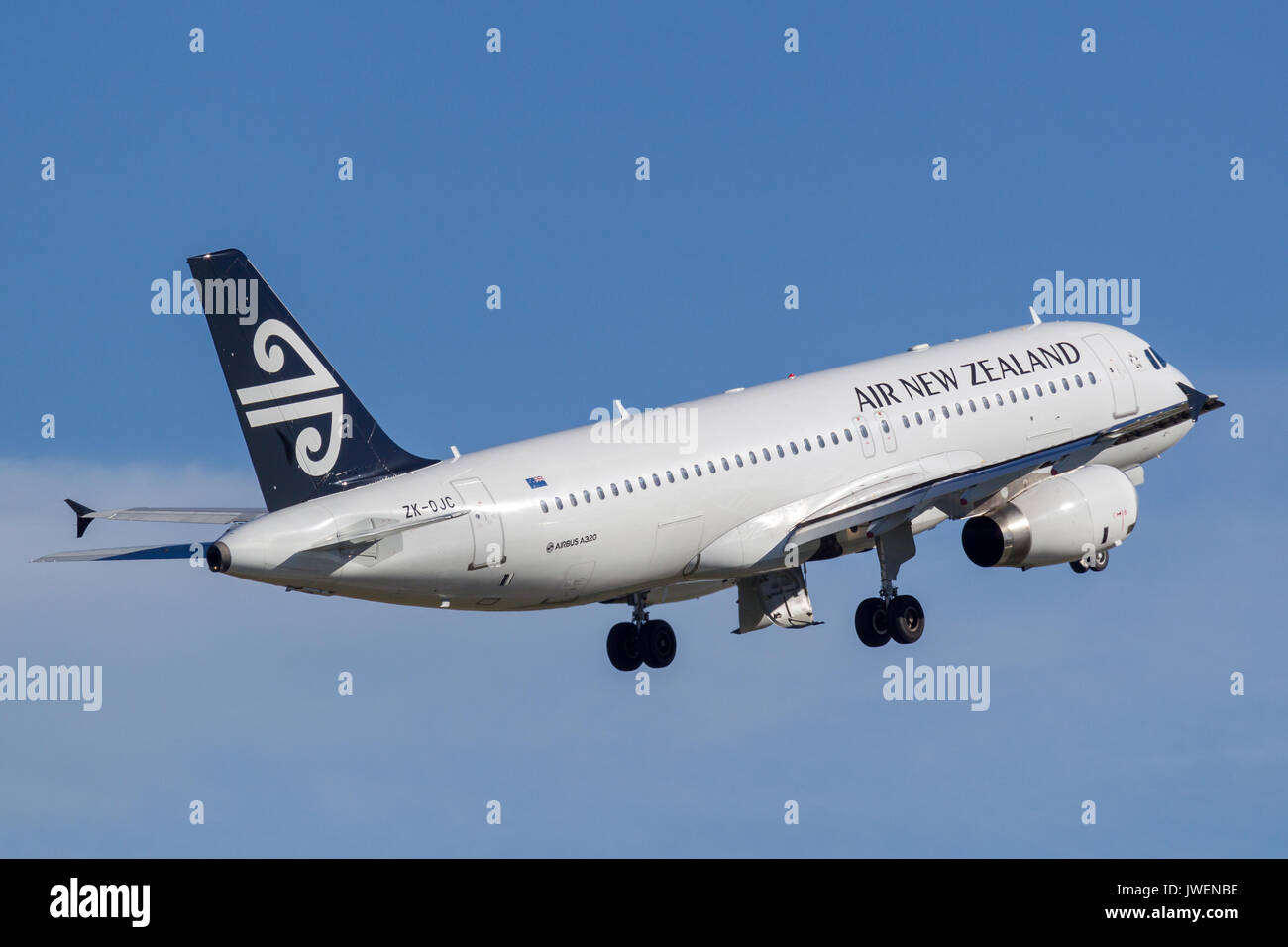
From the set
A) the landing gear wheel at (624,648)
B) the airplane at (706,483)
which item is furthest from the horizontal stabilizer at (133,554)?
the landing gear wheel at (624,648)

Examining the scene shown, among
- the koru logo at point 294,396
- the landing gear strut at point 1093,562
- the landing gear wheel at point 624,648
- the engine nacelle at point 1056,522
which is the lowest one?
the landing gear wheel at point 624,648

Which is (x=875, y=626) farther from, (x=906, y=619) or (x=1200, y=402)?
(x=1200, y=402)

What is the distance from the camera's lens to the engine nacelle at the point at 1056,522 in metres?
65.3

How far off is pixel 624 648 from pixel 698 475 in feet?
24.8

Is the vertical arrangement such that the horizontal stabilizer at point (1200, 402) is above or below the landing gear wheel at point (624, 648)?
above

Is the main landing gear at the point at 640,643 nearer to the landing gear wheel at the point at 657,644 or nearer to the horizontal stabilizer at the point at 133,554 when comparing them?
the landing gear wheel at the point at 657,644

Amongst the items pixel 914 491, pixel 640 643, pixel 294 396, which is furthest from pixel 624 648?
pixel 294 396

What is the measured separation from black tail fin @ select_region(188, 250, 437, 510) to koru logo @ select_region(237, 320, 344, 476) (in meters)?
0.02

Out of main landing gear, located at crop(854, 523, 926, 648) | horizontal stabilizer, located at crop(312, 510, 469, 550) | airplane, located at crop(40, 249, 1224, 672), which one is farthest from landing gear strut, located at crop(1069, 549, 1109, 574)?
horizontal stabilizer, located at crop(312, 510, 469, 550)

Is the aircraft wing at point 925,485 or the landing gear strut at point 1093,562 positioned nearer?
the aircraft wing at point 925,485

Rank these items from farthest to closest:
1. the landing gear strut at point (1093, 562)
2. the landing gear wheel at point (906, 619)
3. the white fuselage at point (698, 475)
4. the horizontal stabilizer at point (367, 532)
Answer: the landing gear strut at point (1093, 562), the landing gear wheel at point (906, 619), the white fuselage at point (698, 475), the horizontal stabilizer at point (367, 532)

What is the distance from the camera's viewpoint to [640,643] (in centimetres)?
6681

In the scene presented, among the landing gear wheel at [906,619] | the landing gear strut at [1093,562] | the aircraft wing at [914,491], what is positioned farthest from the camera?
the landing gear strut at [1093,562]

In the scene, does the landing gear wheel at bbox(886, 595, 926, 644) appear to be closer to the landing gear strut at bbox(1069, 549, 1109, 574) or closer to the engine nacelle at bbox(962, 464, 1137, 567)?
the engine nacelle at bbox(962, 464, 1137, 567)
